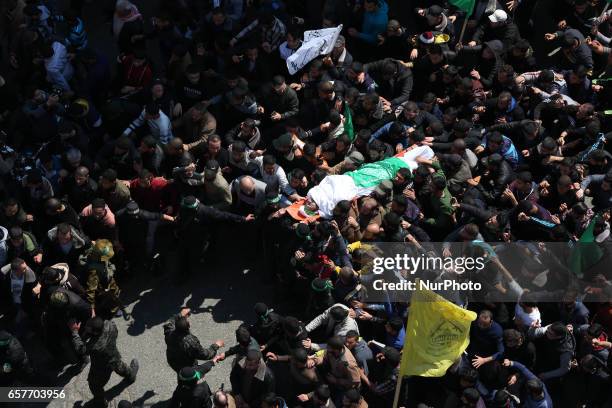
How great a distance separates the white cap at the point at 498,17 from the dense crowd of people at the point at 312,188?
3 cm

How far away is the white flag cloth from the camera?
14.0 meters

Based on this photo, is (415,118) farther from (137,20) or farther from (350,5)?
(137,20)

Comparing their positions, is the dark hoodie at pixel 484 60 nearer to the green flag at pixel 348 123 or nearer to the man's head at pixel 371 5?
the man's head at pixel 371 5

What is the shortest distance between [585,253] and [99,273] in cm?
569

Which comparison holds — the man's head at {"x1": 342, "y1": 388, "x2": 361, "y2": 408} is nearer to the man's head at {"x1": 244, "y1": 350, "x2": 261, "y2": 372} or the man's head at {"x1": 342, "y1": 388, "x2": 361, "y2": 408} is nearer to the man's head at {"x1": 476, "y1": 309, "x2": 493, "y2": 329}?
the man's head at {"x1": 244, "y1": 350, "x2": 261, "y2": 372}

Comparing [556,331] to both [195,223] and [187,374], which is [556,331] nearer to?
[187,374]

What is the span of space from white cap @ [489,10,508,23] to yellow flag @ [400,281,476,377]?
6.10 meters

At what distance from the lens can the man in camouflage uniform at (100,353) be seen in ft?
37.9

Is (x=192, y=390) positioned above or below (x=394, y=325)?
below

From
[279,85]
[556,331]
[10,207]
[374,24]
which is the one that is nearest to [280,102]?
[279,85]

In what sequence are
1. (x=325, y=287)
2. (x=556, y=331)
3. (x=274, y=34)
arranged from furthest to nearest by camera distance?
(x=274, y=34)
(x=325, y=287)
(x=556, y=331)

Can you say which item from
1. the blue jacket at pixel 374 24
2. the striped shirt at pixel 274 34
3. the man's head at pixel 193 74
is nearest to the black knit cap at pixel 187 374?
the man's head at pixel 193 74

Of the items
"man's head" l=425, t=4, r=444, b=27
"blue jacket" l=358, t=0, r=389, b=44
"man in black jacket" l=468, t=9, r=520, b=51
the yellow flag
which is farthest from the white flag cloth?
the yellow flag

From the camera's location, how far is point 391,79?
14.6 meters
